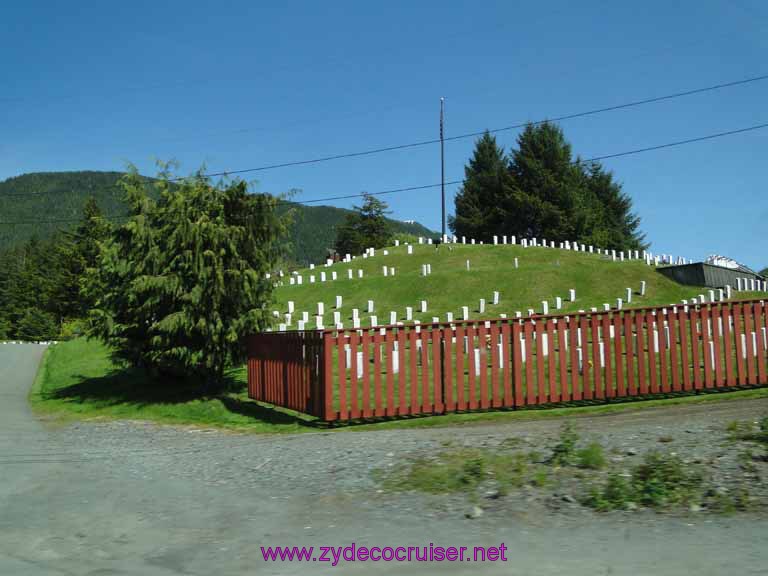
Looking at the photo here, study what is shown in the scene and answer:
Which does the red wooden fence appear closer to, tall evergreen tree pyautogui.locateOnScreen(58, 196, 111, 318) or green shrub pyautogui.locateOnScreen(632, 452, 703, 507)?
green shrub pyautogui.locateOnScreen(632, 452, 703, 507)

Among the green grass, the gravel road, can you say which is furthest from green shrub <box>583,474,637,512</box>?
the green grass

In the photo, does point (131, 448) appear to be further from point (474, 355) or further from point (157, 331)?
point (474, 355)

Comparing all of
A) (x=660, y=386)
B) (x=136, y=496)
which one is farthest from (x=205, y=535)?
(x=660, y=386)

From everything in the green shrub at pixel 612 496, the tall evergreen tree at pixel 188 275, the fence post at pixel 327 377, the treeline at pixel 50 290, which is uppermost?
the treeline at pixel 50 290

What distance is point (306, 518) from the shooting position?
5.82m

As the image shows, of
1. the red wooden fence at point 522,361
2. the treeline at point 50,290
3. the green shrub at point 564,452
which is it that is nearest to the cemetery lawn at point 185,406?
the red wooden fence at point 522,361

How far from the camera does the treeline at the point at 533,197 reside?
251 ft

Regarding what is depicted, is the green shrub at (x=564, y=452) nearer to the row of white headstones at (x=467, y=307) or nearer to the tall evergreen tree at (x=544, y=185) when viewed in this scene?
the row of white headstones at (x=467, y=307)

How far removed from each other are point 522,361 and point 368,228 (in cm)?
8313

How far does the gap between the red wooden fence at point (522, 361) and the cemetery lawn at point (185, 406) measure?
0.27 meters

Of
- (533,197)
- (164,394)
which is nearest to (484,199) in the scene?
(533,197)

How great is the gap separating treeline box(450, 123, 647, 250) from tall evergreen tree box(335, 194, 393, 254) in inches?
478

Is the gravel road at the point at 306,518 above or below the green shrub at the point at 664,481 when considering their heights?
below

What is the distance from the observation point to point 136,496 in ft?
22.4
